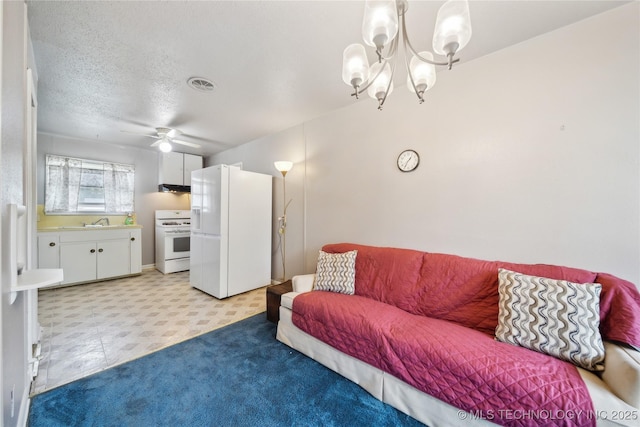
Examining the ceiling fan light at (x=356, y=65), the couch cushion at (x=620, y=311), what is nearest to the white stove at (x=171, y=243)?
the ceiling fan light at (x=356, y=65)

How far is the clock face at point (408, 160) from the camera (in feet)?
7.78

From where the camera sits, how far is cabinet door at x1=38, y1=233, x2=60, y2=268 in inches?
134

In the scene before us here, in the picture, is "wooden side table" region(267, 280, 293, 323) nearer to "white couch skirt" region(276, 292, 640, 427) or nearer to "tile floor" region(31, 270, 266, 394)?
"white couch skirt" region(276, 292, 640, 427)

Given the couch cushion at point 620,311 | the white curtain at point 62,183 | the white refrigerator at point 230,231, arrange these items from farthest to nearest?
1. the white curtain at point 62,183
2. the white refrigerator at point 230,231
3. the couch cushion at point 620,311

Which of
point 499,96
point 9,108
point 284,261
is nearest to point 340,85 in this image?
point 499,96

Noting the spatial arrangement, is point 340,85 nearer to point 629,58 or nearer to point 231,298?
point 629,58

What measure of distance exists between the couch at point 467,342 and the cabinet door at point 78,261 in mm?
3675

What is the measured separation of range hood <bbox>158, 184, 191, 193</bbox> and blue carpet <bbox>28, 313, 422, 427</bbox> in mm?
3701

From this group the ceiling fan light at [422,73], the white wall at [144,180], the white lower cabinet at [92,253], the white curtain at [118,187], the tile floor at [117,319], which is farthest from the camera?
the white curtain at [118,187]

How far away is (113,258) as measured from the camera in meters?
4.03

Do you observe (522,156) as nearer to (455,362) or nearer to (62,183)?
(455,362)

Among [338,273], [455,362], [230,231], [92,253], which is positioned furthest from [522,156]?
[92,253]

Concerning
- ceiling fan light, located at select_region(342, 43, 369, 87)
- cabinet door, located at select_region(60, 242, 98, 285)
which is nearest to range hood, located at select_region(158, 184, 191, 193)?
cabinet door, located at select_region(60, 242, 98, 285)

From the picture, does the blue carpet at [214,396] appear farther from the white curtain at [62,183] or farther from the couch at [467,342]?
the white curtain at [62,183]
